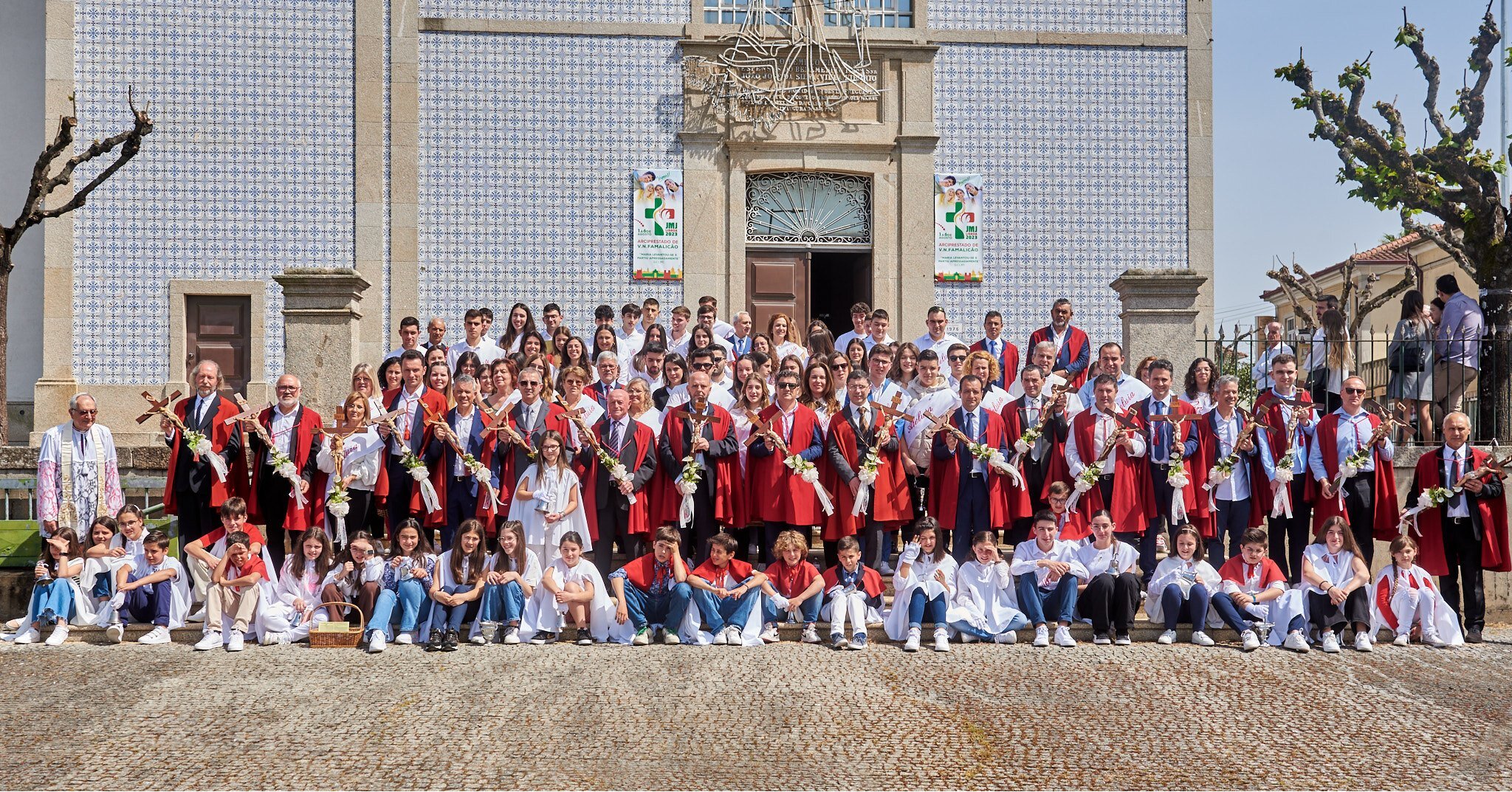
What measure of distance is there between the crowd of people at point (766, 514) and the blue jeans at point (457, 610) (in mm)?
17

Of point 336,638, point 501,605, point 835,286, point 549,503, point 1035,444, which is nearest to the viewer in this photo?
point 336,638

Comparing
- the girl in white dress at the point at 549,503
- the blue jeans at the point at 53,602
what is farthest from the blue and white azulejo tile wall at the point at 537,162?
the blue jeans at the point at 53,602

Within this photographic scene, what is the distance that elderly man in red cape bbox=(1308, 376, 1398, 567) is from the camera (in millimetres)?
9258

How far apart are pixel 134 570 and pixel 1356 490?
7.98m

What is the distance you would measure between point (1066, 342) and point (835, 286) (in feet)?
14.1

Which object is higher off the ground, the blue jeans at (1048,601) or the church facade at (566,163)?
the church facade at (566,163)

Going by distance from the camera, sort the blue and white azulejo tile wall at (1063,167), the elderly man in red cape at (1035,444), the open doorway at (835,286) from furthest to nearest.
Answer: the open doorway at (835,286) → the blue and white azulejo tile wall at (1063,167) → the elderly man in red cape at (1035,444)

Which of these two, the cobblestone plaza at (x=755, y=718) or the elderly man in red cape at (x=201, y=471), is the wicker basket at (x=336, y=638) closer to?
the cobblestone plaza at (x=755, y=718)

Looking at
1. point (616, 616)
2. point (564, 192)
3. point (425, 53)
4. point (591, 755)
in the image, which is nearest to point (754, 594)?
point (616, 616)

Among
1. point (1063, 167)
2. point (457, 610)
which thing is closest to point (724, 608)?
point (457, 610)

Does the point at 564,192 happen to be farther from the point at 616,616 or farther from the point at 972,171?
the point at 616,616

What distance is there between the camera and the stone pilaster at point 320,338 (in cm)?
1202

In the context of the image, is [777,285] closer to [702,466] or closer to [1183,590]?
[702,466]

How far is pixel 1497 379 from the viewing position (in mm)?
11320
